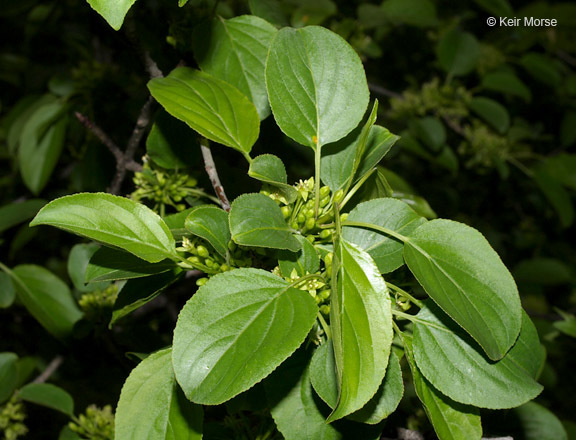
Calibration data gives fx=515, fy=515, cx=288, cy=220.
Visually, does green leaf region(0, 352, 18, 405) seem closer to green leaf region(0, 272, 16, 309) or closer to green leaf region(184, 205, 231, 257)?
green leaf region(0, 272, 16, 309)

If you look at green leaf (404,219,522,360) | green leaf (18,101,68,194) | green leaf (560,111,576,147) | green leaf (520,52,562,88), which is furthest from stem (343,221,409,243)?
green leaf (560,111,576,147)

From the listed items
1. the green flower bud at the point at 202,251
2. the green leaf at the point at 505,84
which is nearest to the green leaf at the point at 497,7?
the green leaf at the point at 505,84

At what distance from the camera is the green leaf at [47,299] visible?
5.01 ft

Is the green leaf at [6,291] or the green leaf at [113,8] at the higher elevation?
the green leaf at [113,8]

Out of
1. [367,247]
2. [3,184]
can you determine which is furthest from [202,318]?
[3,184]

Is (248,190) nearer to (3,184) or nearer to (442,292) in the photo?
(442,292)

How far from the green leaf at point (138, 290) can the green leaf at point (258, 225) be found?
21cm

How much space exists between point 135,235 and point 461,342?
525mm

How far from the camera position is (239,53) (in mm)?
1073

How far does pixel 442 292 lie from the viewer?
73 centimetres

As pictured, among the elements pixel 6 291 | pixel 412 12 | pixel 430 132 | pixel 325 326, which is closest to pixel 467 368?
pixel 325 326

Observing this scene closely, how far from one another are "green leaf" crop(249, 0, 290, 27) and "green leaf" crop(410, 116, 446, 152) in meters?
1.08

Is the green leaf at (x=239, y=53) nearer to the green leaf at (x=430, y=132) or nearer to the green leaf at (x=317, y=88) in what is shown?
the green leaf at (x=317, y=88)

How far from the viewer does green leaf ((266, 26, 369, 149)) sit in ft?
2.93
